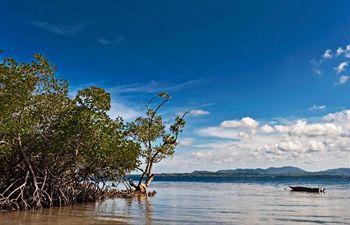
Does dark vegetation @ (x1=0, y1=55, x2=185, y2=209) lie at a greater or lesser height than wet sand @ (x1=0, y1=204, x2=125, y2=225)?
greater

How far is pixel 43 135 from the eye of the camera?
57.7 ft

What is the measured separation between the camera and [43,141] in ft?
59.2

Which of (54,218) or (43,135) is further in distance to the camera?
(43,135)

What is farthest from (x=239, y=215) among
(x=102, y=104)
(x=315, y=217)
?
(x=102, y=104)

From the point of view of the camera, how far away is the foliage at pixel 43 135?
52.0 feet

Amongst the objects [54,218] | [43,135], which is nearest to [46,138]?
[43,135]

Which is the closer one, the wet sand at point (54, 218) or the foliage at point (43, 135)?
the wet sand at point (54, 218)

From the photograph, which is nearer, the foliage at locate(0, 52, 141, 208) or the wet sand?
the wet sand

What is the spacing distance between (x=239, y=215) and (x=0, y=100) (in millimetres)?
10098

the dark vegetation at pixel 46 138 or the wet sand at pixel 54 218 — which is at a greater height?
the dark vegetation at pixel 46 138

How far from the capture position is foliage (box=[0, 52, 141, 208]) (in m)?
15.9

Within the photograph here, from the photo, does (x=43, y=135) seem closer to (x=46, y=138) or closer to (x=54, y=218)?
(x=46, y=138)

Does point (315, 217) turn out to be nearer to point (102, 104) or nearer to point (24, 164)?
point (102, 104)

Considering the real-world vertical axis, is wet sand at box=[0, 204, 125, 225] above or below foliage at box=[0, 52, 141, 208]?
below
